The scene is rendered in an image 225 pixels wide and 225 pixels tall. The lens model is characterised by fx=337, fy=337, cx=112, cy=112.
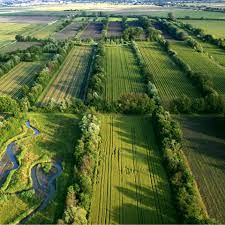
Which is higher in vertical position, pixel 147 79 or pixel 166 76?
pixel 147 79

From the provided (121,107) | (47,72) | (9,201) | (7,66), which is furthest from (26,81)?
(9,201)

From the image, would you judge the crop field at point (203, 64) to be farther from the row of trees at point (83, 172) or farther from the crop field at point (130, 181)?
the row of trees at point (83, 172)

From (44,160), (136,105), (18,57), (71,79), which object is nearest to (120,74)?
(71,79)

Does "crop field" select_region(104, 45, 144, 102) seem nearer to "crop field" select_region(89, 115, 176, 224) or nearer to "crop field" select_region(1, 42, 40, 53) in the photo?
"crop field" select_region(89, 115, 176, 224)

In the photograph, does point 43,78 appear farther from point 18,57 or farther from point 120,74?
point 18,57

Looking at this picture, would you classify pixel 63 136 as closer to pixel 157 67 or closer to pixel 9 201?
pixel 9 201

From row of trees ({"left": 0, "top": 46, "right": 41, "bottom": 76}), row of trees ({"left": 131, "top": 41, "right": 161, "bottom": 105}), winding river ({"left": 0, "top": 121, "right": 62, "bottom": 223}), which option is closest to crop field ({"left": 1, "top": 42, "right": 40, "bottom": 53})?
row of trees ({"left": 0, "top": 46, "right": 41, "bottom": 76})
